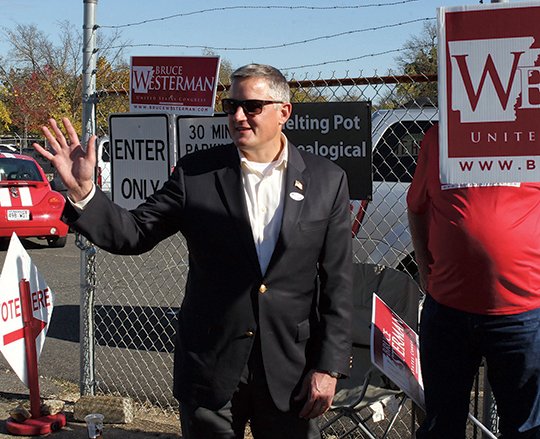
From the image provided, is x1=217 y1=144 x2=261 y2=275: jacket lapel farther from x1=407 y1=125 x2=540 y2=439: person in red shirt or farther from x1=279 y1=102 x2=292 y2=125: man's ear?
x1=407 y1=125 x2=540 y2=439: person in red shirt

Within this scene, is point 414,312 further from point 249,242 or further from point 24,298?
point 24,298

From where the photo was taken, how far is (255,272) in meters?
2.91

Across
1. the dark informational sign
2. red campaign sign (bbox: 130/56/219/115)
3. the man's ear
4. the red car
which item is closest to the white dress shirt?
the man's ear

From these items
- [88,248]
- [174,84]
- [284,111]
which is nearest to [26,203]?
[88,248]

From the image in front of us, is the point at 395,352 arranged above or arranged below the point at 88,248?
below

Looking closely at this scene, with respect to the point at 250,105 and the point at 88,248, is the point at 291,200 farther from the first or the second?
the point at 88,248

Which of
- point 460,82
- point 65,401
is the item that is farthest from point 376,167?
point 460,82

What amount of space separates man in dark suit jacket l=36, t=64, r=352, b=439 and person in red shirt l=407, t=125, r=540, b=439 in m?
0.37

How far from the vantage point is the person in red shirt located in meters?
2.95

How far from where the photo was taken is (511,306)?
9.69ft

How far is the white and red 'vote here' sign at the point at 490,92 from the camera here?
2889 millimetres

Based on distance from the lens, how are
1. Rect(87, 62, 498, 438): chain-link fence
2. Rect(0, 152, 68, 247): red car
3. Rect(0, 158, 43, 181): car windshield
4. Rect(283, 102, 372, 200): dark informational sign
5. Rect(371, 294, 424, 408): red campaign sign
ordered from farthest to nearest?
Rect(0, 158, 43, 181): car windshield, Rect(0, 152, 68, 247): red car, Rect(87, 62, 498, 438): chain-link fence, Rect(283, 102, 372, 200): dark informational sign, Rect(371, 294, 424, 408): red campaign sign

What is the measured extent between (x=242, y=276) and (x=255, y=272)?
5 centimetres

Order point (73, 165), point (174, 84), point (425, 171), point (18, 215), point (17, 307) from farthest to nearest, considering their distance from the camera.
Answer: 1. point (18, 215)
2. point (174, 84)
3. point (17, 307)
4. point (425, 171)
5. point (73, 165)
